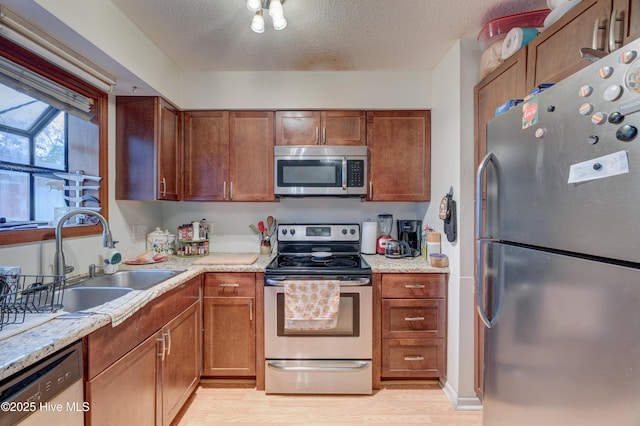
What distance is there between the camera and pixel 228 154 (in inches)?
91.1

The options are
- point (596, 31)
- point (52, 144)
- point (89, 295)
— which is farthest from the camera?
point (52, 144)

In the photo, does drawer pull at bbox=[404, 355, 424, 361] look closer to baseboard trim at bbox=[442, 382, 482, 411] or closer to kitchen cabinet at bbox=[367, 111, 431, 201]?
baseboard trim at bbox=[442, 382, 482, 411]

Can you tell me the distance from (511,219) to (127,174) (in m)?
2.32

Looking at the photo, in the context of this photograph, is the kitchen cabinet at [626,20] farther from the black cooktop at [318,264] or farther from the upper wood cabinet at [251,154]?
the upper wood cabinet at [251,154]

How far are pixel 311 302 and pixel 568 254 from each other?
4.54 feet

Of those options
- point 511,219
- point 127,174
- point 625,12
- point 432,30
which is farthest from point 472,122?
point 127,174

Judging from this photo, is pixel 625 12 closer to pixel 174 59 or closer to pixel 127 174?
pixel 174 59

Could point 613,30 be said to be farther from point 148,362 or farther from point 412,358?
point 148,362

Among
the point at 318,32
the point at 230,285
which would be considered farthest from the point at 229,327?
the point at 318,32

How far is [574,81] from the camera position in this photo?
0.81 m

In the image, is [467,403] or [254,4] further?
[467,403]

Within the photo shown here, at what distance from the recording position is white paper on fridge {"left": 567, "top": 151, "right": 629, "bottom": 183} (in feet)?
2.25

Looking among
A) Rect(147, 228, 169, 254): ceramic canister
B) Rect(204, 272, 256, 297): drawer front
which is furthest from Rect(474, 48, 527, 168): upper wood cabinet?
Rect(147, 228, 169, 254): ceramic canister

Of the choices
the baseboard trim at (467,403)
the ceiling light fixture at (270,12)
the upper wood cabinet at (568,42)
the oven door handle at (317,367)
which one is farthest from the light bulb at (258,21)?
the baseboard trim at (467,403)
